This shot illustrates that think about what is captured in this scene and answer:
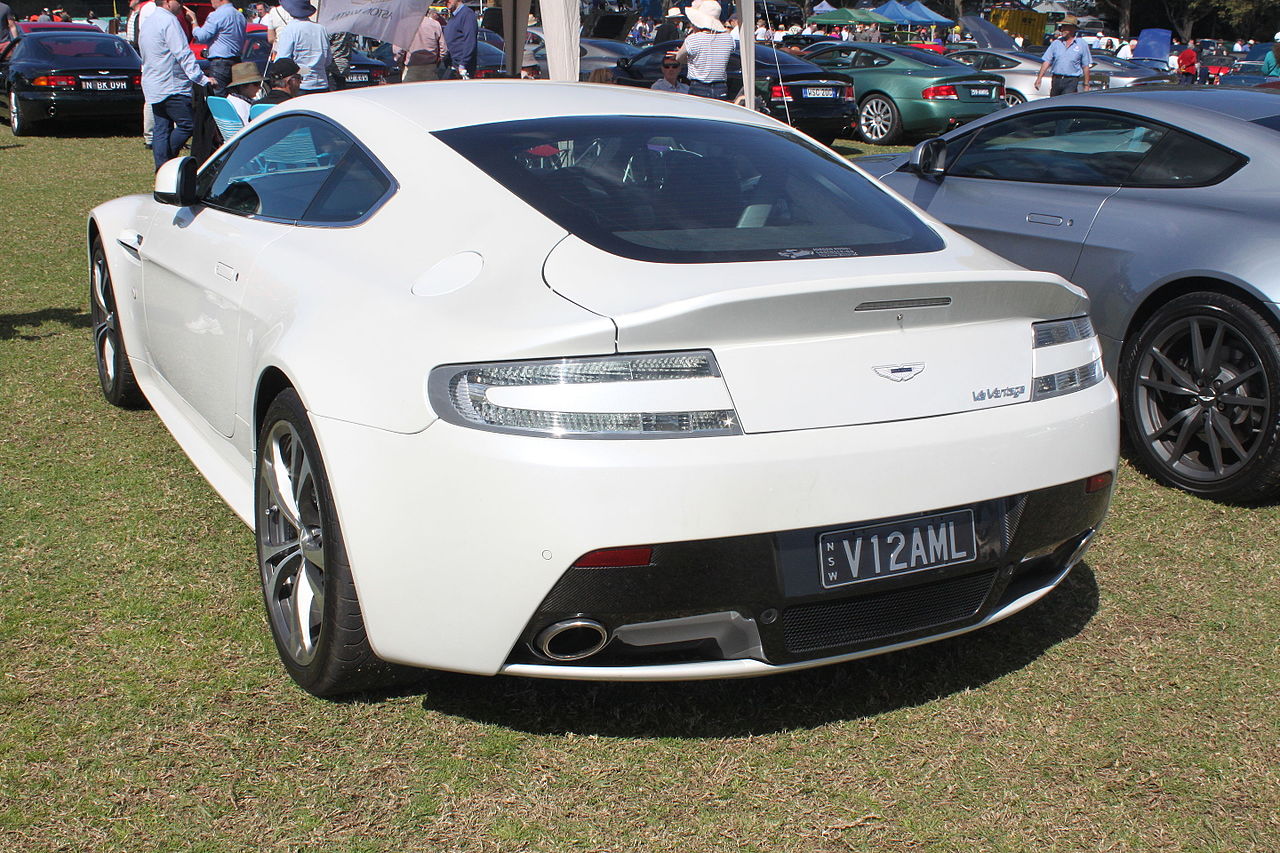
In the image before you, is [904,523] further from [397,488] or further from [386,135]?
[386,135]

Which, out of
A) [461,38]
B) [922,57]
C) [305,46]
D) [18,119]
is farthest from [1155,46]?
[305,46]

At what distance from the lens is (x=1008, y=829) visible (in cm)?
238

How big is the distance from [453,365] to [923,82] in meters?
14.7

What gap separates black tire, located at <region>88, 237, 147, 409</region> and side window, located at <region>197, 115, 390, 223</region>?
3.22 feet

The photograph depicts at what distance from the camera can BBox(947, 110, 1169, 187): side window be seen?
4840 mm

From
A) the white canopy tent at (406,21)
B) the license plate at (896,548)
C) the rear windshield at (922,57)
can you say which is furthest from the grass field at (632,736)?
the rear windshield at (922,57)

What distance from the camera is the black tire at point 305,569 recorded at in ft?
Answer: 8.20

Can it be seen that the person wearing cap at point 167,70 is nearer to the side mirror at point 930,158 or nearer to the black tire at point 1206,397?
the side mirror at point 930,158

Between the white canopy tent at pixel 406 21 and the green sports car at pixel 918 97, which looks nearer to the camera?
the white canopy tent at pixel 406 21

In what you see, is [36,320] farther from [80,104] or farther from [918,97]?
[918,97]

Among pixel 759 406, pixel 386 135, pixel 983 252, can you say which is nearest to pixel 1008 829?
pixel 759 406

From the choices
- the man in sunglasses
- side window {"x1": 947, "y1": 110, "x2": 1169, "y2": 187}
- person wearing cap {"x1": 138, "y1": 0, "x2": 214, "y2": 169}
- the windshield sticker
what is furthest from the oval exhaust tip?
the man in sunglasses

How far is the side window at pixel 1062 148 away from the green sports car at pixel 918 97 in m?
10.4

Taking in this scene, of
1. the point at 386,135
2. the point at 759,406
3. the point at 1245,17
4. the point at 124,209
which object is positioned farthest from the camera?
the point at 1245,17
